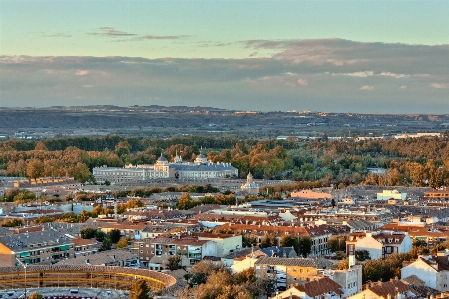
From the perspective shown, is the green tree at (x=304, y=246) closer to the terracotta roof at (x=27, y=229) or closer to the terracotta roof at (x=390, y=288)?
the terracotta roof at (x=27, y=229)

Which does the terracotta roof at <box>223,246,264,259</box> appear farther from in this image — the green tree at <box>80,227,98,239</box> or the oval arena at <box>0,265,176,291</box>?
the green tree at <box>80,227,98,239</box>

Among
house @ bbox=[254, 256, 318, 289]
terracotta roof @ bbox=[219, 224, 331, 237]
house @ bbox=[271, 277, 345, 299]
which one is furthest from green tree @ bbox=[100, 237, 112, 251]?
house @ bbox=[271, 277, 345, 299]

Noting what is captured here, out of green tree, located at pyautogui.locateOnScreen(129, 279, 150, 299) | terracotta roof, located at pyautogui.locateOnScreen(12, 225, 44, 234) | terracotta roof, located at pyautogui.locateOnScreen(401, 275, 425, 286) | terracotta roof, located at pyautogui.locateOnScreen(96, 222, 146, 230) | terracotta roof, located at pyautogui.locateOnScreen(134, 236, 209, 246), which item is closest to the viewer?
green tree, located at pyautogui.locateOnScreen(129, 279, 150, 299)

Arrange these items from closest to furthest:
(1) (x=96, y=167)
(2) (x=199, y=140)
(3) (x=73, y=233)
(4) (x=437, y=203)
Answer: (3) (x=73, y=233) → (4) (x=437, y=203) → (1) (x=96, y=167) → (2) (x=199, y=140)

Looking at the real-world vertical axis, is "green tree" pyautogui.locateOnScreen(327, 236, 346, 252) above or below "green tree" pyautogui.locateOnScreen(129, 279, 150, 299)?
below

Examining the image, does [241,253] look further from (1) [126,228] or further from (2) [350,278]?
(1) [126,228]

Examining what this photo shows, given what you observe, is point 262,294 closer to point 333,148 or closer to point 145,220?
point 145,220

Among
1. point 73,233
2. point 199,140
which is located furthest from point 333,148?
point 73,233

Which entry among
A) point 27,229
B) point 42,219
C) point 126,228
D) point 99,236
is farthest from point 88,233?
point 42,219

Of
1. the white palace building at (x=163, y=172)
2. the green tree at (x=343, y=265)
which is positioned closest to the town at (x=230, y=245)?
the green tree at (x=343, y=265)
